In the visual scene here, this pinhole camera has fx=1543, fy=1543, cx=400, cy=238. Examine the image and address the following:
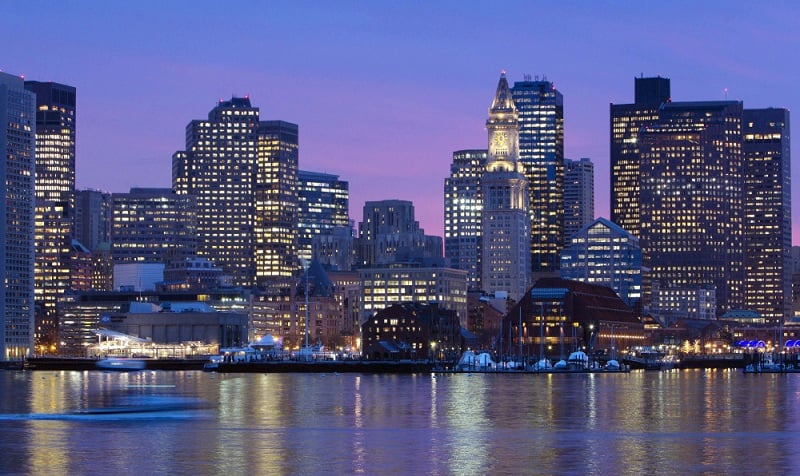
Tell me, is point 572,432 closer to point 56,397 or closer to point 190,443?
point 190,443

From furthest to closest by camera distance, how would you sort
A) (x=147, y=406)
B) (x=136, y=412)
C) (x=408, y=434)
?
1. (x=147, y=406)
2. (x=136, y=412)
3. (x=408, y=434)

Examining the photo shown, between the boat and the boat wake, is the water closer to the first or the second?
the boat wake

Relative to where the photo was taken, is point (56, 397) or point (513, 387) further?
point (513, 387)

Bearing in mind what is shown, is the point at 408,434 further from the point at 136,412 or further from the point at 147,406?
the point at 147,406

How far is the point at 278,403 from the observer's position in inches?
5330

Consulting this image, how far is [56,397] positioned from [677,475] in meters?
87.1

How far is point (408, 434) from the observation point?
98.0 m

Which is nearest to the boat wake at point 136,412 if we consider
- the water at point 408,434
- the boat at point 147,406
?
the boat at point 147,406

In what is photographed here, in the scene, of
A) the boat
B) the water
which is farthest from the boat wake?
the water

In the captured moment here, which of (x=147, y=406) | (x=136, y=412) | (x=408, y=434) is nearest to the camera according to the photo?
(x=408, y=434)

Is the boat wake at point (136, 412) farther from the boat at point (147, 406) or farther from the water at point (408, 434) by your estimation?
the water at point (408, 434)

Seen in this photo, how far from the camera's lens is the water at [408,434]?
79.6 meters

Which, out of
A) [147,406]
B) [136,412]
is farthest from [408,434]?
[147,406]

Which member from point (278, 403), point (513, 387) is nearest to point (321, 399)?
point (278, 403)
